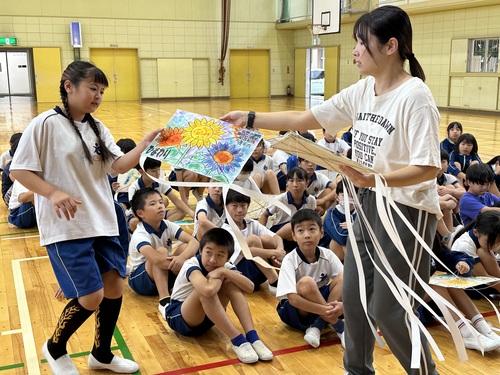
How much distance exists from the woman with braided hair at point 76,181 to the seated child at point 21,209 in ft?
9.77

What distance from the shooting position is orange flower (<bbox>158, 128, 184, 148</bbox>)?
2076 mm

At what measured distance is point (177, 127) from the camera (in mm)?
2125

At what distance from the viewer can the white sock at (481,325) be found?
9.57 feet

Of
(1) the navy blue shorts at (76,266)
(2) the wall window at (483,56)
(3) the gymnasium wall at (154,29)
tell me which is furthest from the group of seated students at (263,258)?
(3) the gymnasium wall at (154,29)

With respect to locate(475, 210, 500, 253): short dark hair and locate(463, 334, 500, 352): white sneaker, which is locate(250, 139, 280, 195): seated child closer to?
locate(475, 210, 500, 253): short dark hair

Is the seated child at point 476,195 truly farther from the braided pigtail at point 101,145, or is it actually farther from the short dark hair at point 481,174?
the braided pigtail at point 101,145

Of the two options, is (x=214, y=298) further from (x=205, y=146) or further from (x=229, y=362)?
(x=205, y=146)

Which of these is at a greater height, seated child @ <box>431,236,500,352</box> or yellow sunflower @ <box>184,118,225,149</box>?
yellow sunflower @ <box>184,118,225,149</box>

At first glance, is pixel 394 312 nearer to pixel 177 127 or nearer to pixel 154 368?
pixel 177 127

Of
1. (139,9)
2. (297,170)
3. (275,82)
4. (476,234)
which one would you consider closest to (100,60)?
(139,9)

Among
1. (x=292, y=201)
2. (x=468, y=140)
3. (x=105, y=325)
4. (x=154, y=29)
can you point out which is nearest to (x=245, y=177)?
(x=292, y=201)

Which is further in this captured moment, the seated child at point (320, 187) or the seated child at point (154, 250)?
the seated child at point (320, 187)

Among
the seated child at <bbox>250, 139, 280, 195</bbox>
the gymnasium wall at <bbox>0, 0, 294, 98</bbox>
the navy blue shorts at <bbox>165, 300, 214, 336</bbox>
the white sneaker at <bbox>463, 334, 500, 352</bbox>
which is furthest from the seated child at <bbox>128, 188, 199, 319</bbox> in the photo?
the gymnasium wall at <bbox>0, 0, 294, 98</bbox>

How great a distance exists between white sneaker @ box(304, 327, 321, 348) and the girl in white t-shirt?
0.84 m
